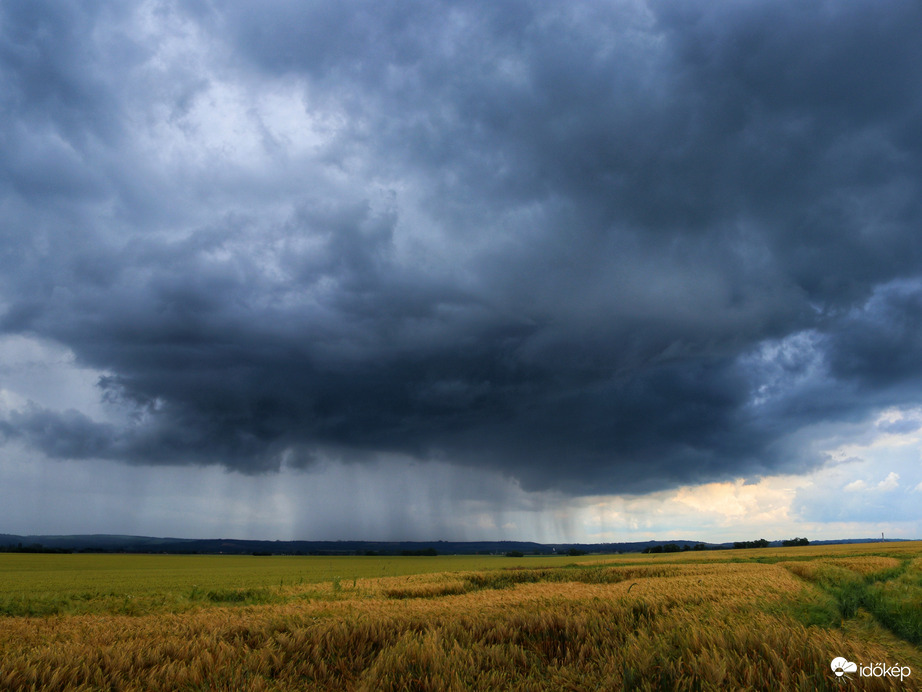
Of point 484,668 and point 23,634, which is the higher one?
point 484,668

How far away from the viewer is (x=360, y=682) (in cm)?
661

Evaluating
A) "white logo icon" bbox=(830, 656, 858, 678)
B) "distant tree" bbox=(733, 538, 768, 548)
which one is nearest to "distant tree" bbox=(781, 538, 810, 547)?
"distant tree" bbox=(733, 538, 768, 548)

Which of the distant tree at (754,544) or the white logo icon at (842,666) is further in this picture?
the distant tree at (754,544)

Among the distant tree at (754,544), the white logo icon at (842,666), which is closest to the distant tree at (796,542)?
the distant tree at (754,544)

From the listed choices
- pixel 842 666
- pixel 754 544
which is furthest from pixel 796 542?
pixel 842 666

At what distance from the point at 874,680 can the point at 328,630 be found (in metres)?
7.97

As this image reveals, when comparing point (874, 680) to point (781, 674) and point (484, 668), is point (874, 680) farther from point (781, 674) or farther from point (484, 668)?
point (484, 668)

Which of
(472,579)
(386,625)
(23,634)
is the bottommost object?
(472,579)

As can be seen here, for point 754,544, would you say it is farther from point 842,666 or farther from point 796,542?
point 842,666

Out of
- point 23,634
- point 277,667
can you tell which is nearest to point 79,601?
point 23,634

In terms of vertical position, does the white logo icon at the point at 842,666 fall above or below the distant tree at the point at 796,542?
above

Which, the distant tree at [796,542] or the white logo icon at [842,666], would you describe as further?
the distant tree at [796,542]

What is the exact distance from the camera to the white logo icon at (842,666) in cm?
598

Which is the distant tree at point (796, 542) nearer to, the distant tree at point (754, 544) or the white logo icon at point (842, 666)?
the distant tree at point (754, 544)
